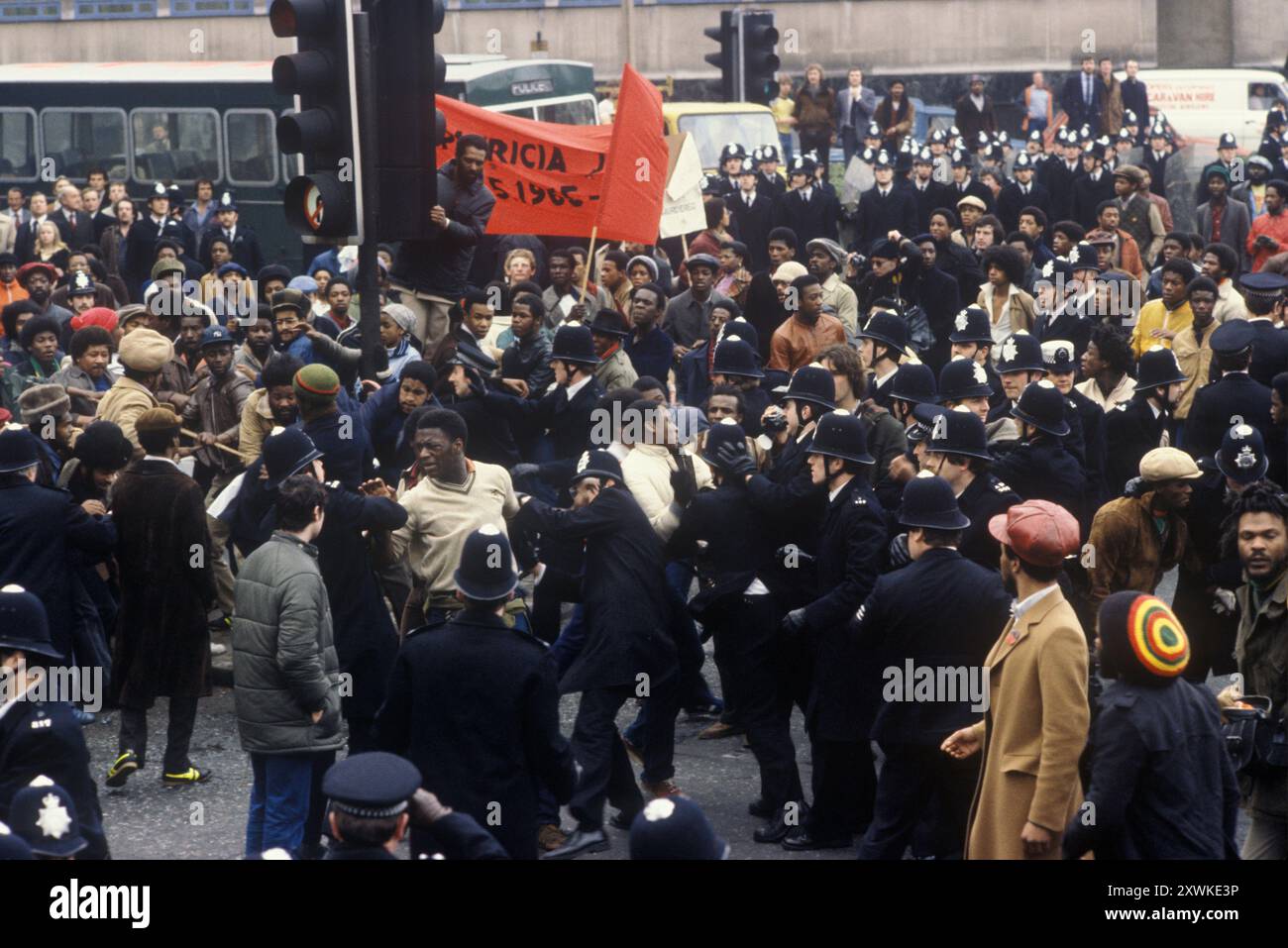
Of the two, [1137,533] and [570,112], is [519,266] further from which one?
[570,112]

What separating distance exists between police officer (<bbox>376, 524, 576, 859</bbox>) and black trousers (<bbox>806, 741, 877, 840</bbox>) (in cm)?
189

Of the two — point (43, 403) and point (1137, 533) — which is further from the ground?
point (43, 403)

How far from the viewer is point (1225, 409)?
9.49 metres

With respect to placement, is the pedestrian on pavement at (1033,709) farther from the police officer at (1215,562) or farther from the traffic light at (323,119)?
the traffic light at (323,119)

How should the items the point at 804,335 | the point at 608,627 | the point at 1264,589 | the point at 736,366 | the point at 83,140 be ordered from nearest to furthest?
the point at 1264,589 → the point at 608,627 → the point at 736,366 → the point at 804,335 → the point at 83,140

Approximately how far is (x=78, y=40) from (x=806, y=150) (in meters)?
18.5

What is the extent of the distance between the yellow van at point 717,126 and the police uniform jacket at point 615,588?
15154mm

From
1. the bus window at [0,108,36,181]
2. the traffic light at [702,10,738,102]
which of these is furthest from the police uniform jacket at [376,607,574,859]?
the bus window at [0,108,36,181]

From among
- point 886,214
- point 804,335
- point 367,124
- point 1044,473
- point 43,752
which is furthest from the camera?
point 886,214

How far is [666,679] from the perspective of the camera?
786cm

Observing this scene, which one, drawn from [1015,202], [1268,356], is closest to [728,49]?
[1015,202]

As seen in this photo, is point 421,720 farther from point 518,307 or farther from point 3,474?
point 518,307

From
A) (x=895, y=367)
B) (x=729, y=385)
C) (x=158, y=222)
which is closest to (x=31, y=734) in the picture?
(x=729, y=385)

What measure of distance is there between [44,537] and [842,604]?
3589mm
